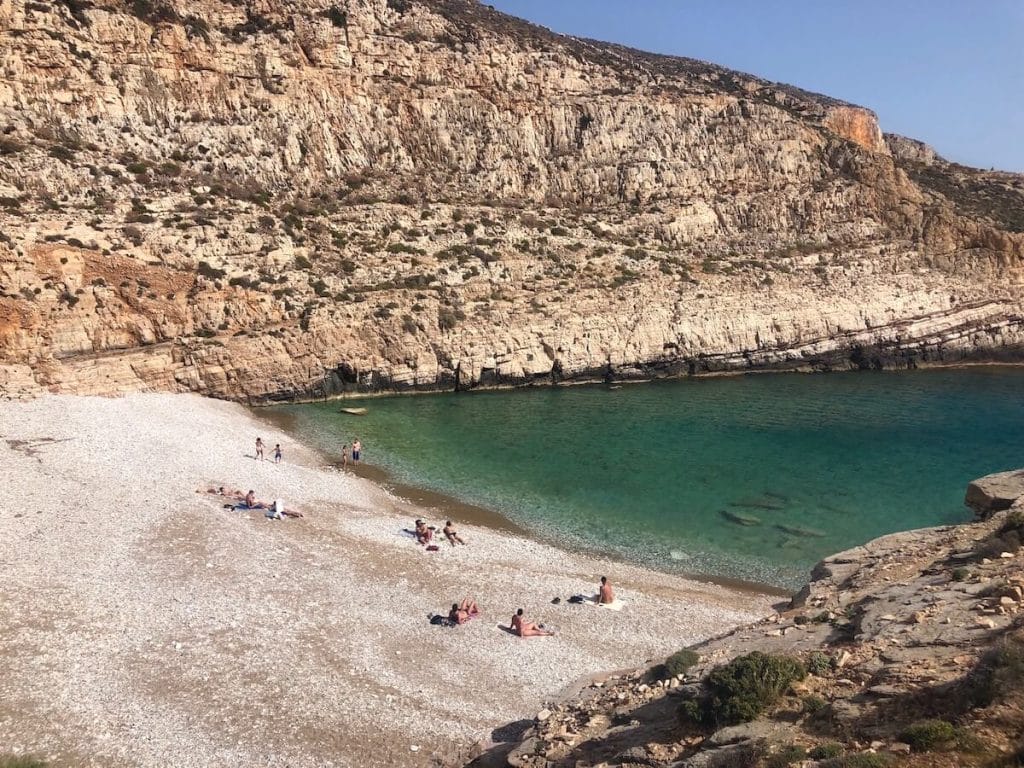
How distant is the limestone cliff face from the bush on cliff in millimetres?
33263

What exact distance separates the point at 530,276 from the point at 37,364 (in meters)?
30.9

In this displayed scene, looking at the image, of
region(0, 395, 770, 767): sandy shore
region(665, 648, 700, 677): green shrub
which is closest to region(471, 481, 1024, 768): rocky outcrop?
region(665, 648, 700, 677): green shrub

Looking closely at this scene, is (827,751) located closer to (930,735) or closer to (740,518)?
(930,735)

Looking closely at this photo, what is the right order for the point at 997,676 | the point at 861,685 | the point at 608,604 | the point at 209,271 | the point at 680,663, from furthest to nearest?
the point at 209,271, the point at 608,604, the point at 680,663, the point at 861,685, the point at 997,676

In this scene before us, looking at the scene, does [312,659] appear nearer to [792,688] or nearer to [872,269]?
[792,688]

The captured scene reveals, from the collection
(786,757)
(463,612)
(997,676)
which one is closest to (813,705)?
(786,757)

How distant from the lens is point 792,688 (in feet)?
25.3

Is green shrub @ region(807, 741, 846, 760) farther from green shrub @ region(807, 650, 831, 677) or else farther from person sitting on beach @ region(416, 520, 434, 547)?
person sitting on beach @ region(416, 520, 434, 547)

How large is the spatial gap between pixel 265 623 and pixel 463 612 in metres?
4.28

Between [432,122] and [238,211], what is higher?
[432,122]

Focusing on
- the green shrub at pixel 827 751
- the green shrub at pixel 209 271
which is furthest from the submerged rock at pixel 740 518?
the green shrub at pixel 209 271

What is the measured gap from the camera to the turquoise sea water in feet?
71.5

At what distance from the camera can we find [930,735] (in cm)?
559

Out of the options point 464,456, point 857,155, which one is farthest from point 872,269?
point 464,456
